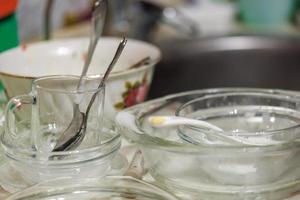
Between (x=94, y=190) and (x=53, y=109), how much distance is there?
0.11 m

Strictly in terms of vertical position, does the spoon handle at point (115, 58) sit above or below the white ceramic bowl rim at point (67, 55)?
below

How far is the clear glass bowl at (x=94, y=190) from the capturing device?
1.83 feet

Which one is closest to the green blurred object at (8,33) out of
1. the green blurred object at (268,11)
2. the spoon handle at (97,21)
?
the spoon handle at (97,21)

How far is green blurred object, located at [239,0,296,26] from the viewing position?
161cm

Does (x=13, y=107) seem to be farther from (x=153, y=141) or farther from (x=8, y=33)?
(x=8, y=33)

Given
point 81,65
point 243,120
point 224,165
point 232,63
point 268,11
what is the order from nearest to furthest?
point 224,165
point 243,120
point 81,65
point 232,63
point 268,11

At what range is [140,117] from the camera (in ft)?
2.11

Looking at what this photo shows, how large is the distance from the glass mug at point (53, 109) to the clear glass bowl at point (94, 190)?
44 millimetres

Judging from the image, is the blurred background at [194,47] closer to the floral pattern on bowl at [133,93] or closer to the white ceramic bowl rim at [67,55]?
the white ceramic bowl rim at [67,55]

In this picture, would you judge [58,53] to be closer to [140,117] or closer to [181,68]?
[140,117]

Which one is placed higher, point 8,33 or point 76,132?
point 8,33

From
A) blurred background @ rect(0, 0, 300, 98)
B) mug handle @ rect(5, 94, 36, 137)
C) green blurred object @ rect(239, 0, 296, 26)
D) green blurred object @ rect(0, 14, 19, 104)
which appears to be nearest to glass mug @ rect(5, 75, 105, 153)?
mug handle @ rect(5, 94, 36, 137)

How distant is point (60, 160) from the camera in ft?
1.87

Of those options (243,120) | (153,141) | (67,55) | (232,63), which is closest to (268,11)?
(232,63)
